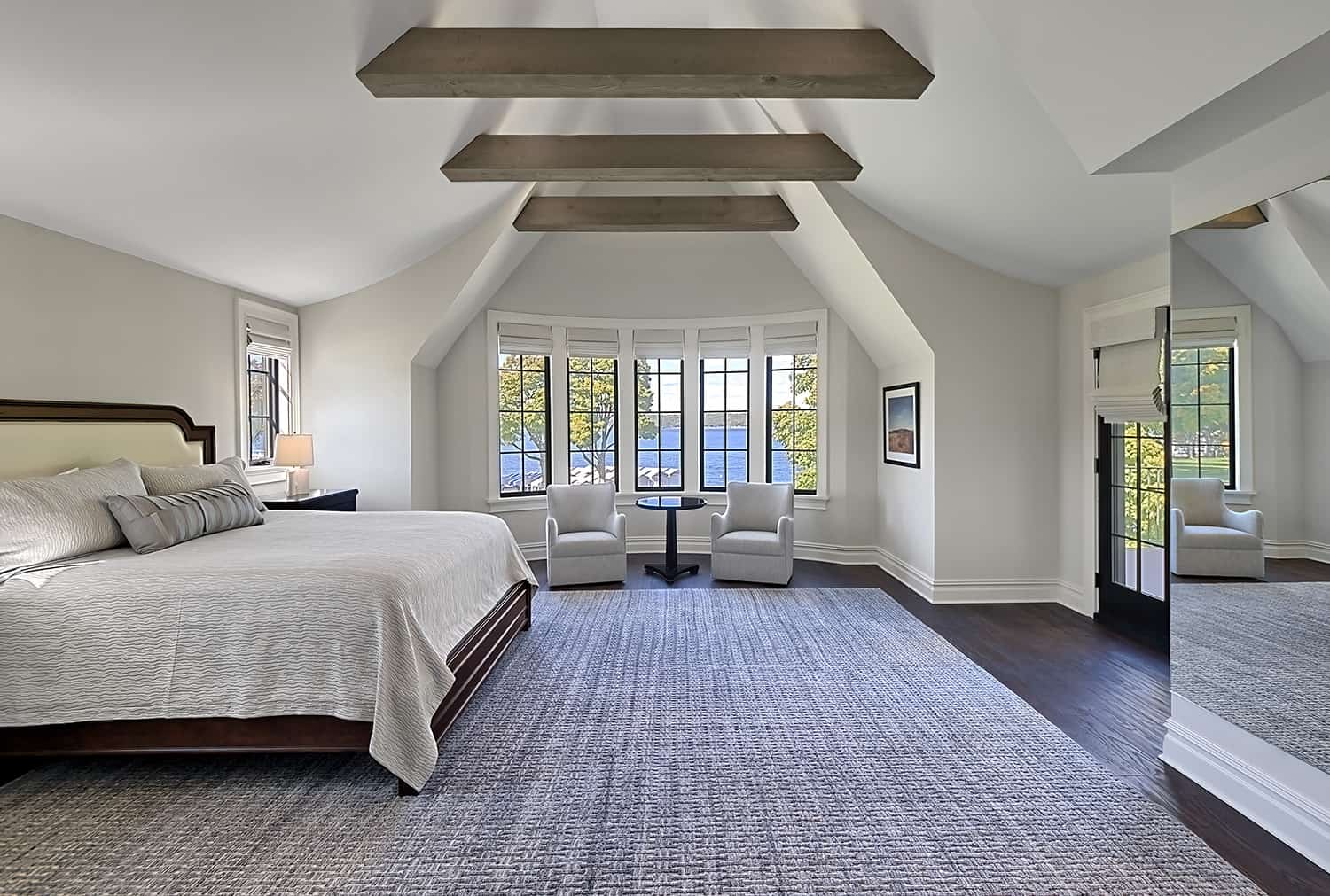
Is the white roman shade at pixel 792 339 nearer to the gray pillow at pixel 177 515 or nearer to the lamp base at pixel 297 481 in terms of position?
the lamp base at pixel 297 481

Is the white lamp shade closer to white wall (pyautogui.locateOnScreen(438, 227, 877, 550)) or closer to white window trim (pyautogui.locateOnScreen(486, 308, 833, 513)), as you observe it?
white wall (pyautogui.locateOnScreen(438, 227, 877, 550))

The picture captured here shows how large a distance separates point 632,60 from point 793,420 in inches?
169

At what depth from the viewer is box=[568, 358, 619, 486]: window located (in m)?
6.95

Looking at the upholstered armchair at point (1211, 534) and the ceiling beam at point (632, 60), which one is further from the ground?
the ceiling beam at point (632, 60)

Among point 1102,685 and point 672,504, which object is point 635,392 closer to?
point 672,504

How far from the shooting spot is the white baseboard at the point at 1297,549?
6.88ft

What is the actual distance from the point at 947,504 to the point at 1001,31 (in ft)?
10.9

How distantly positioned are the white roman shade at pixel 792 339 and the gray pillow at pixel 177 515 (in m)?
4.96

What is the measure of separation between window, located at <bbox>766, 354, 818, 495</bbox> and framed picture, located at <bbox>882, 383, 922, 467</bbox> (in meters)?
0.79

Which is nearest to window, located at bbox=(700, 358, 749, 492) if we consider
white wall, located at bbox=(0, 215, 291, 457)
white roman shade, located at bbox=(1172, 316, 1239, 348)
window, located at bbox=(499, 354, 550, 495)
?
window, located at bbox=(499, 354, 550, 495)

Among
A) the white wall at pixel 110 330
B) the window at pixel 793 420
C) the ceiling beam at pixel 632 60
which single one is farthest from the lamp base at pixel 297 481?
the window at pixel 793 420

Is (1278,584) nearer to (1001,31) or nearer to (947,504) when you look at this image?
(1001,31)

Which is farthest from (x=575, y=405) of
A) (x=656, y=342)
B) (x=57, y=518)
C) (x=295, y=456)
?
(x=57, y=518)

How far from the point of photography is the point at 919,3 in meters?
2.95
